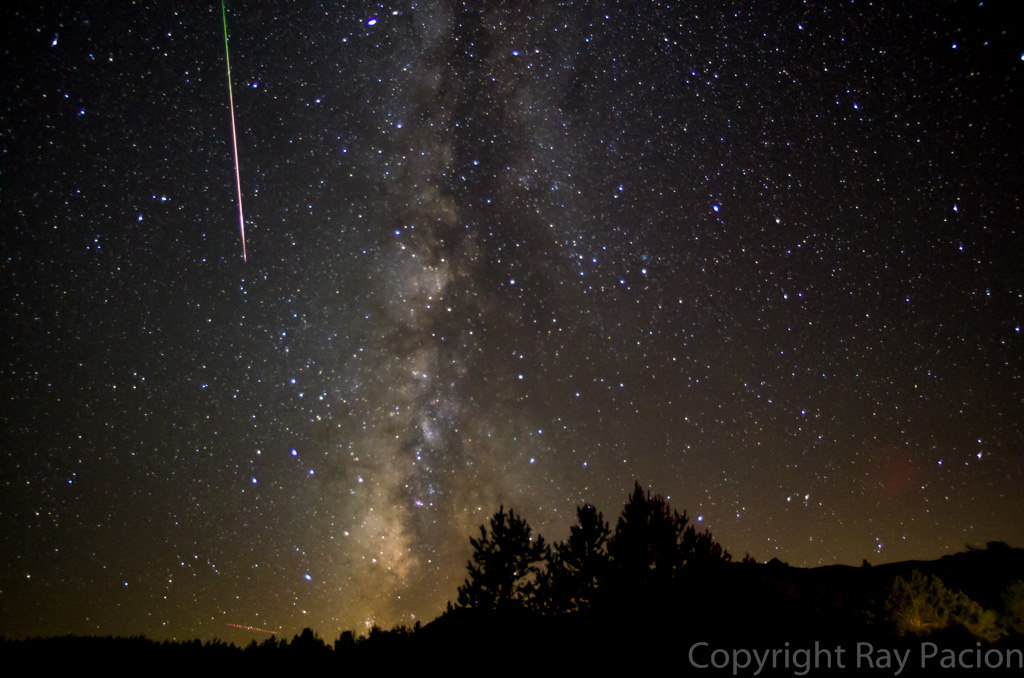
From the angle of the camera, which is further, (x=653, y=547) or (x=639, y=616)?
(x=653, y=547)

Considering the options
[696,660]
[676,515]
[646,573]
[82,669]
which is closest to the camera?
[696,660]

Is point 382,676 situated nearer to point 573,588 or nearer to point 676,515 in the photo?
point 573,588

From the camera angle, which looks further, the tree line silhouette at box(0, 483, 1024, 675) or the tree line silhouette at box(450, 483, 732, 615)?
the tree line silhouette at box(450, 483, 732, 615)

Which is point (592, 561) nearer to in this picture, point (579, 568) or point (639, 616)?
point (579, 568)

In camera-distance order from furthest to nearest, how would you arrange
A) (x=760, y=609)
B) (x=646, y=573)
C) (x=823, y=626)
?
(x=646, y=573) < (x=760, y=609) < (x=823, y=626)

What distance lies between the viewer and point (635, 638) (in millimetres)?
9484

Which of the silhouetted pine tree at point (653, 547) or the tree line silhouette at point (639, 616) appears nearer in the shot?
the tree line silhouette at point (639, 616)

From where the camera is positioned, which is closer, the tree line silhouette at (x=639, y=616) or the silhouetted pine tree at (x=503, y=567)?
Result: the tree line silhouette at (x=639, y=616)

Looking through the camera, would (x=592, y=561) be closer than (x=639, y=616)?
No

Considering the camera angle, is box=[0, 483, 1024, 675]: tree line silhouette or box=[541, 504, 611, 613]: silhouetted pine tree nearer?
box=[0, 483, 1024, 675]: tree line silhouette

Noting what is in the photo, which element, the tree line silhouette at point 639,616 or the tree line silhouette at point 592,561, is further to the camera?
the tree line silhouette at point 592,561

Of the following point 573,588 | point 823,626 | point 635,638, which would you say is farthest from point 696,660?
point 573,588

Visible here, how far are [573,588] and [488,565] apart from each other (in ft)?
11.3

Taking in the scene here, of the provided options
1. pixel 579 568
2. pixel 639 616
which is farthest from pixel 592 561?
pixel 639 616
